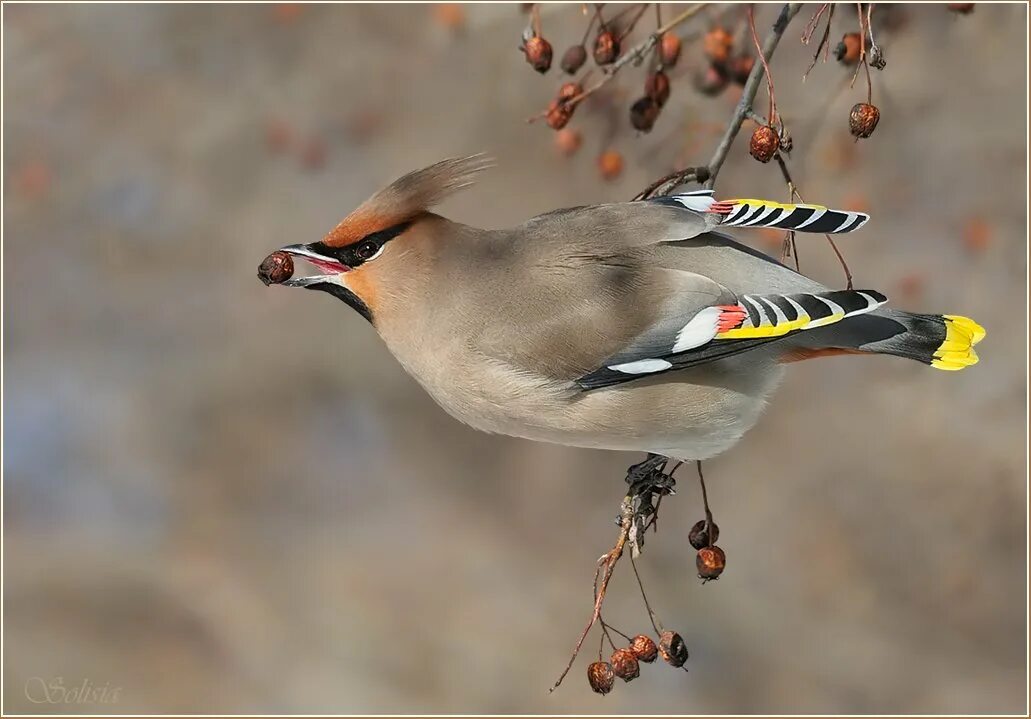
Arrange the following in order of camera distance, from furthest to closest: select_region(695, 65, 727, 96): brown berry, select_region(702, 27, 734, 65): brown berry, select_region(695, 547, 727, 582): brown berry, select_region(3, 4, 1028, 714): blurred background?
select_region(3, 4, 1028, 714): blurred background
select_region(695, 65, 727, 96): brown berry
select_region(702, 27, 734, 65): brown berry
select_region(695, 547, 727, 582): brown berry

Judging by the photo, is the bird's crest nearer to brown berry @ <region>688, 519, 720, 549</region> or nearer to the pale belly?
the pale belly

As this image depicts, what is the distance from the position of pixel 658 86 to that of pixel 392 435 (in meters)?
3.22

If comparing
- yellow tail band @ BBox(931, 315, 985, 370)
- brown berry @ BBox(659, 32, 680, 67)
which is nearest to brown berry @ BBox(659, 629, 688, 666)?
yellow tail band @ BBox(931, 315, 985, 370)

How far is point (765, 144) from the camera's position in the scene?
261 centimetres

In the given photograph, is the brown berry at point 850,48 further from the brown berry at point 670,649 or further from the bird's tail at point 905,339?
the brown berry at point 670,649

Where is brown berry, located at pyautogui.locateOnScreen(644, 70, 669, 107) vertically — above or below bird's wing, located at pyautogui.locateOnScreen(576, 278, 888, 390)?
above

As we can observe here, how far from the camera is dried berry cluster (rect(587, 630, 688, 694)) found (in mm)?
2686

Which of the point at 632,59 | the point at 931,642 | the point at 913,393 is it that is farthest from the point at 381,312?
the point at 931,642

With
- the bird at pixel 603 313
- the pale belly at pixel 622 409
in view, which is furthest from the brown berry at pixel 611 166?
the pale belly at pixel 622 409

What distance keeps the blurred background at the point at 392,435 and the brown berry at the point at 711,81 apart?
3.17 ft

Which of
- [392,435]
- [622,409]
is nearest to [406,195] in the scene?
[622,409]

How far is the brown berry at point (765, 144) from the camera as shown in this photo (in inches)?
102

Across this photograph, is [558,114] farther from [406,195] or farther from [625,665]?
[625,665]

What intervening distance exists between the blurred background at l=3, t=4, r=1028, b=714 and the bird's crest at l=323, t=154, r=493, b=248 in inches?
93.8
